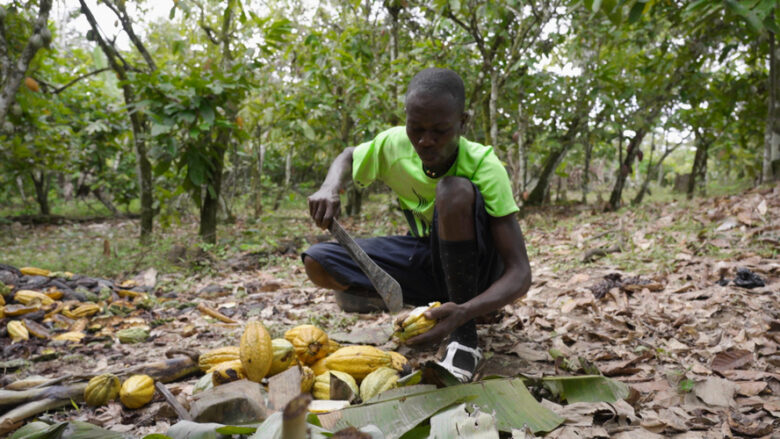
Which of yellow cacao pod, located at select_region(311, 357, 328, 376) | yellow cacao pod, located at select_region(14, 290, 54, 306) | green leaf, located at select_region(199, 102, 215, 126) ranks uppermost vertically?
green leaf, located at select_region(199, 102, 215, 126)

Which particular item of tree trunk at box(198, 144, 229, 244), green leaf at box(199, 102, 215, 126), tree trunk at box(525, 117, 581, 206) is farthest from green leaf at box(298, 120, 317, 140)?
tree trunk at box(525, 117, 581, 206)

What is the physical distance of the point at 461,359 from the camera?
186cm

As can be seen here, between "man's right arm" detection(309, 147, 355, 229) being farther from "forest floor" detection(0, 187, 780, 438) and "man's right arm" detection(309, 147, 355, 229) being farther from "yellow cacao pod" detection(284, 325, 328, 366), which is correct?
"forest floor" detection(0, 187, 780, 438)

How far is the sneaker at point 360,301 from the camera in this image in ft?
7.54

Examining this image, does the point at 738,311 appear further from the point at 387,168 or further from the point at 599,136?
the point at 599,136

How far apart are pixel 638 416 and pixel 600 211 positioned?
16.8 ft

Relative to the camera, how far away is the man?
68.1 inches

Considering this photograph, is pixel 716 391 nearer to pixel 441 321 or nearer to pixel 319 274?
pixel 441 321

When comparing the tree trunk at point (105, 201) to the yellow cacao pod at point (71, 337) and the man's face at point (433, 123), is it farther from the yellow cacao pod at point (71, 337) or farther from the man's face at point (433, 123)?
the man's face at point (433, 123)

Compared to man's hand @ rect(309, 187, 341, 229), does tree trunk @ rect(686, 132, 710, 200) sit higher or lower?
higher

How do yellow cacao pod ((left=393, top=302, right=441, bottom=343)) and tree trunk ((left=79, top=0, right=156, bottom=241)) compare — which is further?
tree trunk ((left=79, top=0, right=156, bottom=241))

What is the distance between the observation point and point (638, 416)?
1508mm

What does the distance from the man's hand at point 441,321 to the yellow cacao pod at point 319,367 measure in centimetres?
40

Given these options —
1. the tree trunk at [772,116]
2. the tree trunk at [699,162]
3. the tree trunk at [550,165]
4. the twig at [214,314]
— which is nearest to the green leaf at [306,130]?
the twig at [214,314]
